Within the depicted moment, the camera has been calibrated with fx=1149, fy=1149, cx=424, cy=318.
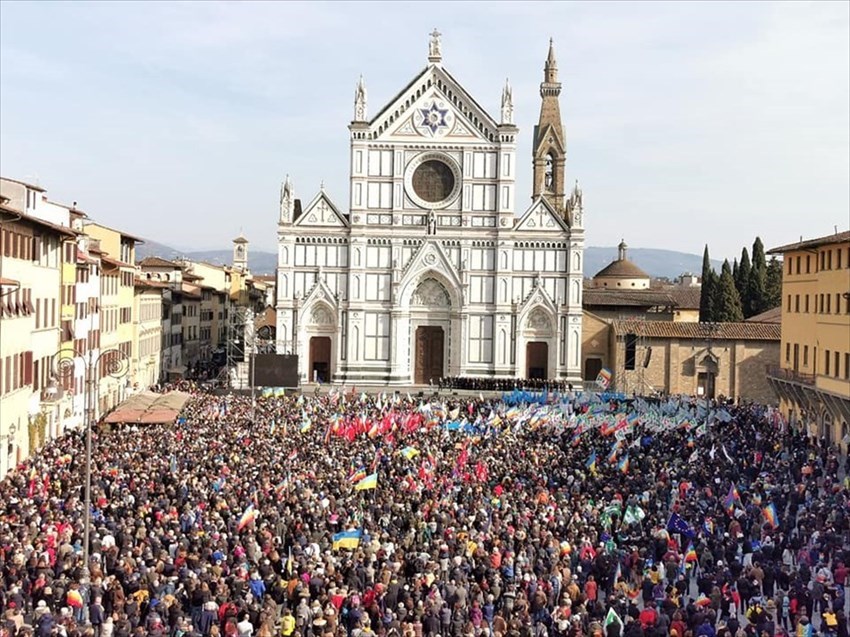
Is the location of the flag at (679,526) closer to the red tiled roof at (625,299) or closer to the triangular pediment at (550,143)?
the red tiled roof at (625,299)

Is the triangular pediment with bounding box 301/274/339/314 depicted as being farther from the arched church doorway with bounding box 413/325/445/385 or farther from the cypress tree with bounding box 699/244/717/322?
the cypress tree with bounding box 699/244/717/322

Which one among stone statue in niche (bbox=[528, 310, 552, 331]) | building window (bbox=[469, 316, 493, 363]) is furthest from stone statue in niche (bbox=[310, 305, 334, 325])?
stone statue in niche (bbox=[528, 310, 552, 331])

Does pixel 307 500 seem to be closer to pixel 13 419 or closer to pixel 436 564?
pixel 436 564

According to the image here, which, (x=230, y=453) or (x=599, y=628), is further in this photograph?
(x=230, y=453)

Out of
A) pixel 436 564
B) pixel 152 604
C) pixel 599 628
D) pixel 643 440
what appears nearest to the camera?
pixel 599 628

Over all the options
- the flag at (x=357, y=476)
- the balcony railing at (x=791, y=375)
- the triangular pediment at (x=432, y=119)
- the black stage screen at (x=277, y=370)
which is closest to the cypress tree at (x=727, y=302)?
the triangular pediment at (x=432, y=119)

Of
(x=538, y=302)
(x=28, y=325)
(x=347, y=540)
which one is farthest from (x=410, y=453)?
(x=538, y=302)

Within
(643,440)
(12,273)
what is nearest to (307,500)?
(12,273)
